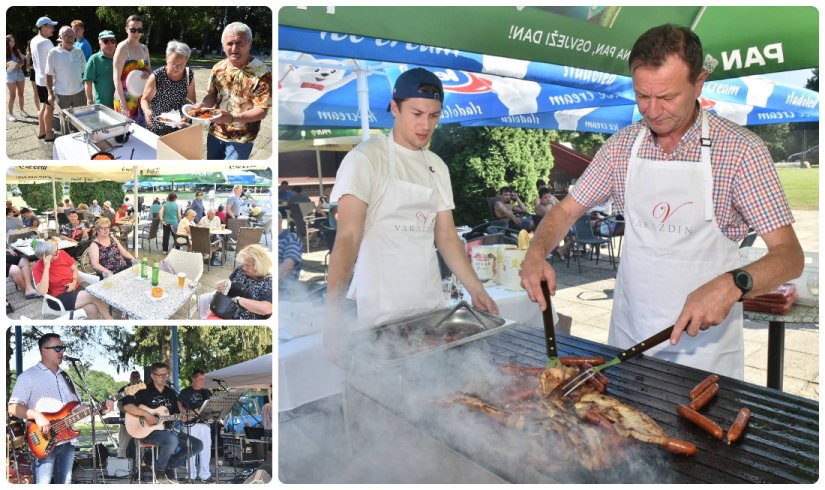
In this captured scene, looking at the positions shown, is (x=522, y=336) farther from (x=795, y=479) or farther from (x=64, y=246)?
(x=64, y=246)

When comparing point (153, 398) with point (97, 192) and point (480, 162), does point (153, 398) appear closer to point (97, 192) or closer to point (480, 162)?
point (97, 192)

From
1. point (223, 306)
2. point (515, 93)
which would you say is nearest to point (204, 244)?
point (223, 306)

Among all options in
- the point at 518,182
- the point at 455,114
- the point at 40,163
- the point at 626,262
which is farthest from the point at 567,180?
the point at 40,163

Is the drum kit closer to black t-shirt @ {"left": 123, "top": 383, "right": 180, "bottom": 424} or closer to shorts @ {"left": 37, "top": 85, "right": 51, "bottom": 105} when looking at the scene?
black t-shirt @ {"left": 123, "top": 383, "right": 180, "bottom": 424}

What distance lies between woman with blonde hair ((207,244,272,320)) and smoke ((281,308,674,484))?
399mm

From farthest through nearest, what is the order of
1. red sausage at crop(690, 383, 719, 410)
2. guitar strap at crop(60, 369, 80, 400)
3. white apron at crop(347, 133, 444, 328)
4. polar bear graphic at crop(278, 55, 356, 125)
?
polar bear graphic at crop(278, 55, 356, 125), white apron at crop(347, 133, 444, 328), guitar strap at crop(60, 369, 80, 400), red sausage at crop(690, 383, 719, 410)

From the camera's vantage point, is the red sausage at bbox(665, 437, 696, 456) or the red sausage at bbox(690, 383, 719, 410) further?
the red sausage at bbox(690, 383, 719, 410)

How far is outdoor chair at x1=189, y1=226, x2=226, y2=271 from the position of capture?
2.30 meters

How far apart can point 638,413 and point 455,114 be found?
5.01m

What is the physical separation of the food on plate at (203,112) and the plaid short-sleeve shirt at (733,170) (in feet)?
5.94

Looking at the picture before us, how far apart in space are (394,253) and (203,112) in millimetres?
1090

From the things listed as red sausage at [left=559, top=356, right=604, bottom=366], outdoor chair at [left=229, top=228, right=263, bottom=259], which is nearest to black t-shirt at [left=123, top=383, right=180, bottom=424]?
outdoor chair at [left=229, top=228, right=263, bottom=259]

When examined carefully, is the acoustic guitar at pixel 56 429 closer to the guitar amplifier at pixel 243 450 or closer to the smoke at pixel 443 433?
the guitar amplifier at pixel 243 450

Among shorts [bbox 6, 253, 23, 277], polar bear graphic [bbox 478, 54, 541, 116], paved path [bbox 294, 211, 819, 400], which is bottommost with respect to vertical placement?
paved path [bbox 294, 211, 819, 400]
